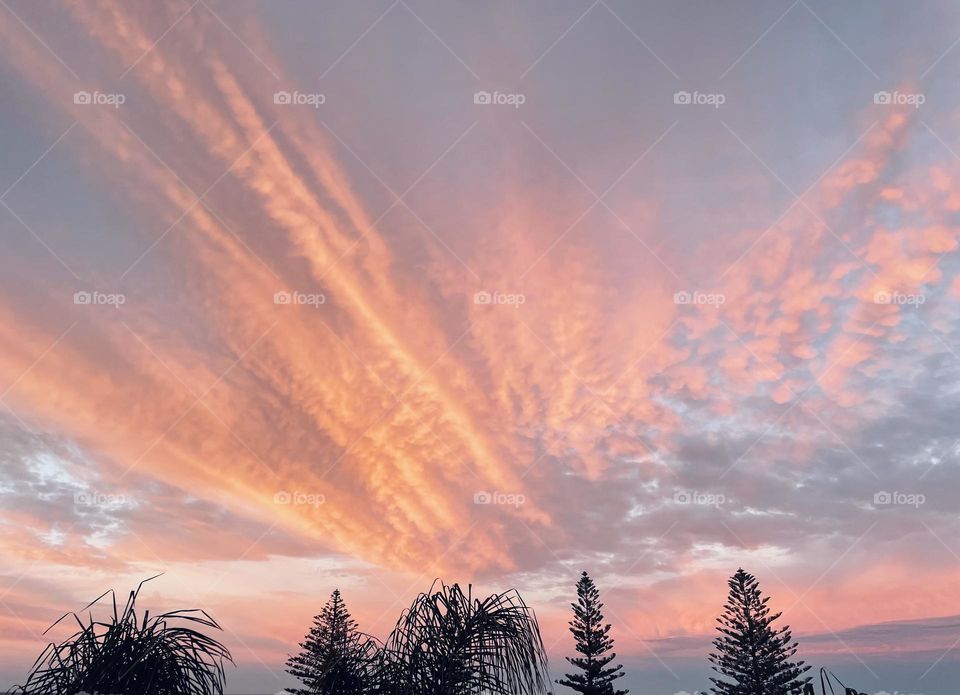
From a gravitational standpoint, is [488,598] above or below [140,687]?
above

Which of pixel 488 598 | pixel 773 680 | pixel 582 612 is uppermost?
pixel 582 612

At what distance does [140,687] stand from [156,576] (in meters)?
0.97

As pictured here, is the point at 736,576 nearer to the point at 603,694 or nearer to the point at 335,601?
the point at 603,694

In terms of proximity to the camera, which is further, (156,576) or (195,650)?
(156,576)

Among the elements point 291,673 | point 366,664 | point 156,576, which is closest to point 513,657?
point 366,664

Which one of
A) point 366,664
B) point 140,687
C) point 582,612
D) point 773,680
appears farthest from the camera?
point 582,612

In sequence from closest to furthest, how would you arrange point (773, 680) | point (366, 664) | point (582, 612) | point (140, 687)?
point (140, 687)
point (366, 664)
point (773, 680)
point (582, 612)

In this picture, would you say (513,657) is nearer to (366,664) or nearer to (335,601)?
(366,664)

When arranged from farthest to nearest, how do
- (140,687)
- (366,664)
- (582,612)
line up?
1. (582,612)
2. (366,664)
3. (140,687)

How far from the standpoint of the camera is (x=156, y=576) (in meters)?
6.06

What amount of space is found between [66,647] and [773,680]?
50.5 metres

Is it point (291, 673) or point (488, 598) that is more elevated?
point (291, 673)

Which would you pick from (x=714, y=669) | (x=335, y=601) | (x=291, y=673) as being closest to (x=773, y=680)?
(x=714, y=669)

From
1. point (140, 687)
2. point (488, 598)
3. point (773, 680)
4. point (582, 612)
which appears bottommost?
point (140, 687)
